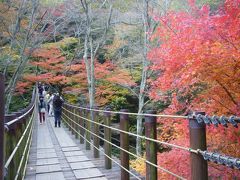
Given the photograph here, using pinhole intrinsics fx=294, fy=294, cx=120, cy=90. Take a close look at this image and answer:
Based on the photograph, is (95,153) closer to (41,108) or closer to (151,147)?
(151,147)

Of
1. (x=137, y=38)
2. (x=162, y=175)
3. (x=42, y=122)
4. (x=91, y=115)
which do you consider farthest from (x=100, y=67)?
(x=91, y=115)

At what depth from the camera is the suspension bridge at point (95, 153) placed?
2.07m

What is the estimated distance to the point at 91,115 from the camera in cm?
750

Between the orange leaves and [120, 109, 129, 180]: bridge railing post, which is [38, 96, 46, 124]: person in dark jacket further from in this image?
[120, 109, 129, 180]: bridge railing post

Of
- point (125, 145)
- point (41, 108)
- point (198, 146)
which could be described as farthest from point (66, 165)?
point (41, 108)

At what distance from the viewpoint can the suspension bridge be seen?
6.80ft

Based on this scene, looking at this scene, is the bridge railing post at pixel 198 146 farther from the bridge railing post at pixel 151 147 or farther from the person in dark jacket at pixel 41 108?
the person in dark jacket at pixel 41 108

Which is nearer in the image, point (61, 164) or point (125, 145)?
point (125, 145)

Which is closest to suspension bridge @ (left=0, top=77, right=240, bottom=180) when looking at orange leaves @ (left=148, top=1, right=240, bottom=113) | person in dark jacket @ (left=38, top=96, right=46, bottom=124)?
orange leaves @ (left=148, top=1, right=240, bottom=113)

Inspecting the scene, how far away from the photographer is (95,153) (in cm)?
695

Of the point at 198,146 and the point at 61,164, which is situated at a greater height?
the point at 198,146

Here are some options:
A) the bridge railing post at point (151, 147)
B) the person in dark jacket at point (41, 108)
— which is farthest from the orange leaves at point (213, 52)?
the person in dark jacket at point (41, 108)

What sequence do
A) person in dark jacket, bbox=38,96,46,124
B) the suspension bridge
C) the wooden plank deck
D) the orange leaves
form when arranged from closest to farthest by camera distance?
the suspension bridge
the wooden plank deck
the orange leaves
person in dark jacket, bbox=38,96,46,124

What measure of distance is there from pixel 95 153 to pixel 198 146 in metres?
5.06
